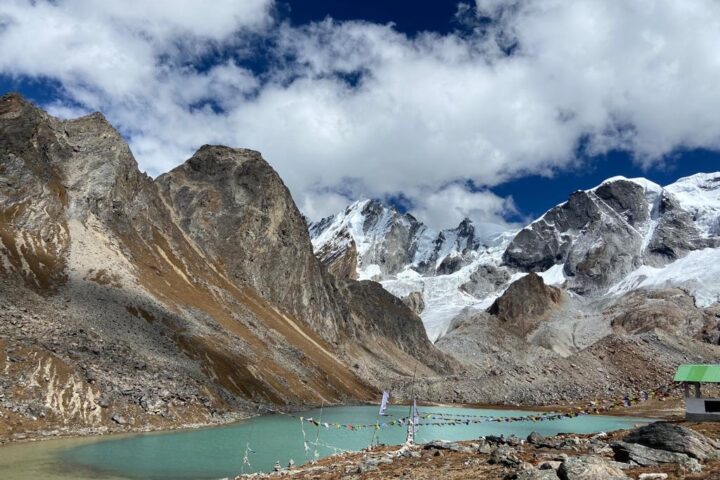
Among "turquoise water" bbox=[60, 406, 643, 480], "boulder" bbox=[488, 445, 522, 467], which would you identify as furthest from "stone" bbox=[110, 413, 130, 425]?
"boulder" bbox=[488, 445, 522, 467]

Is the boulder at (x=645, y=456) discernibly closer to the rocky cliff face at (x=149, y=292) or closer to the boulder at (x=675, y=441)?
the boulder at (x=675, y=441)

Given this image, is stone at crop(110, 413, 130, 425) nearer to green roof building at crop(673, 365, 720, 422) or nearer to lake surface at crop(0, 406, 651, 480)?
lake surface at crop(0, 406, 651, 480)

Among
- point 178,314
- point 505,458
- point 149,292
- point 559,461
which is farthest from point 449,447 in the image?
point 149,292

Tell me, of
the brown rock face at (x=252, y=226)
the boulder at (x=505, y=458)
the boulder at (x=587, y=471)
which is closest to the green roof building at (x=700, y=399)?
the boulder at (x=505, y=458)

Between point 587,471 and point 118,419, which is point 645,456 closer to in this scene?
point 587,471

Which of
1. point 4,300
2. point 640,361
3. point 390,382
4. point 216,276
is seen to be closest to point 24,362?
point 4,300
